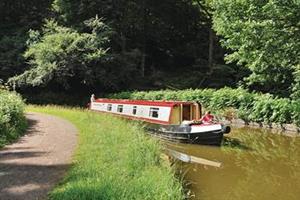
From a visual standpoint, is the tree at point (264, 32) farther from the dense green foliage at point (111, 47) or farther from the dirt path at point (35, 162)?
the dense green foliage at point (111, 47)

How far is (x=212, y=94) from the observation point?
31453 mm

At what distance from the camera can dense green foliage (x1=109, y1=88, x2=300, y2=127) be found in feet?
80.5

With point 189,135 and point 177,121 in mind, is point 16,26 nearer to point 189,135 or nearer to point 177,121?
point 177,121

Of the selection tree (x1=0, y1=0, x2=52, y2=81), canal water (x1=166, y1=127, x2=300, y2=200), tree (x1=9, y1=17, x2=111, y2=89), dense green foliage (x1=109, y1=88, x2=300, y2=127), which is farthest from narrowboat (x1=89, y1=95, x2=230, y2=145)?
tree (x1=0, y1=0, x2=52, y2=81)

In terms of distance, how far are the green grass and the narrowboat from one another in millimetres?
3996

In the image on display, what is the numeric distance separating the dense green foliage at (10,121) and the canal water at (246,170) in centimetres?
545

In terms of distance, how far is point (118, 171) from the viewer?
10.2 metres

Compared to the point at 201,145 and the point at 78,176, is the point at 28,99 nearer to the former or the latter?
the point at 201,145

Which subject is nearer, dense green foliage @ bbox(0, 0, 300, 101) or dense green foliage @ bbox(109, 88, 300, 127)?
dense green foliage @ bbox(109, 88, 300, 127)

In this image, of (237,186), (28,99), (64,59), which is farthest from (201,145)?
(28,99)

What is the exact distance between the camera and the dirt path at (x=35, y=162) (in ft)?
29.4

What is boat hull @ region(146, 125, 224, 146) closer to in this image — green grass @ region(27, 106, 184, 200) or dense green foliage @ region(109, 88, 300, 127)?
green grass @ region(27, 106, 184, 200)

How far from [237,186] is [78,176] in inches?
→ 170

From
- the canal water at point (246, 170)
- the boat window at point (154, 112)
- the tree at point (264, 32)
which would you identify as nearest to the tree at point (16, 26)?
the tree at point (264, 32)
